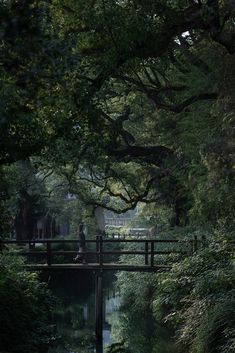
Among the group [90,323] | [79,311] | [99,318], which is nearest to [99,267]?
[99,318]

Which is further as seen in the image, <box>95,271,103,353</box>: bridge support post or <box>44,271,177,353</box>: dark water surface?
<box>95,271,103,353</box>: bridge support post

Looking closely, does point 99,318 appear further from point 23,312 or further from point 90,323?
point 23,312

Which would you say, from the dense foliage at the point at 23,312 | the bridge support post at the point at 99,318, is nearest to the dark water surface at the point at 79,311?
the bridge support post at the point at 99,318

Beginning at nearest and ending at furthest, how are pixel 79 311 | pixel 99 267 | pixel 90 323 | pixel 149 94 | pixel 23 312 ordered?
pixel 23 312, pixel 149 94, pixel 99 267, pixel 90 323, pixel 79 311

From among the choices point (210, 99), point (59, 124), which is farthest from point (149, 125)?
point (59, 124)

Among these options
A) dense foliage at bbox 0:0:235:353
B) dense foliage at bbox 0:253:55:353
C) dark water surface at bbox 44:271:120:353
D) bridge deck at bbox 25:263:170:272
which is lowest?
dark water surface at bbox 44:271:120:353

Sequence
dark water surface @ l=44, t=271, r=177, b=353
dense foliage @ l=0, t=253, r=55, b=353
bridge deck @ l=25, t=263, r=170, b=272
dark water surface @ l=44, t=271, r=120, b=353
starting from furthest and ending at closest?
dark water surface @ l=44, t=271, r=120, b=353 < bridge deck @ l=25, t=263, r=170, b=272 < dark water surface @ l=44, t=271, r=177, b=353 < dense foliage @ l=0, t=253, r=55, b=353

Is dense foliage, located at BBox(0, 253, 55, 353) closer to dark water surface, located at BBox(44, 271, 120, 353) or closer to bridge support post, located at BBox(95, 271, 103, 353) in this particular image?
dark water surface, located at BBox(44, 271, 120, 353)

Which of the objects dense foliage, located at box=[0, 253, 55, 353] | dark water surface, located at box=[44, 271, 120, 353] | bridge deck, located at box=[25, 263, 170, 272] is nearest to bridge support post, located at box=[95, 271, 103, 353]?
dark water surface, located at box=[44, 271, 120, 353]

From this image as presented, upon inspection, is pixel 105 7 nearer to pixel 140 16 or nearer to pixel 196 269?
pixel 140 16

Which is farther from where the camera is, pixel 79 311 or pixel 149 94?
pixel 79 311

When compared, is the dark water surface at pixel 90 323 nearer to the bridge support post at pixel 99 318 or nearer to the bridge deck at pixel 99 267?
the bridge support post at pixel 99 318

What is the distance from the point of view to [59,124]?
29.3ft

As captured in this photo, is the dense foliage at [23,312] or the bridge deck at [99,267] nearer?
the dense foliage at [23,312]
